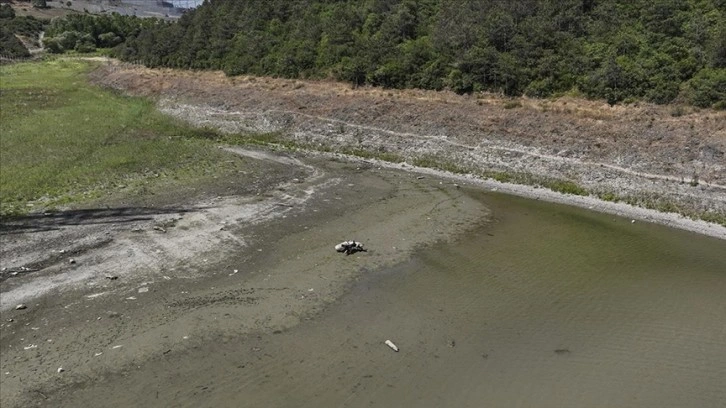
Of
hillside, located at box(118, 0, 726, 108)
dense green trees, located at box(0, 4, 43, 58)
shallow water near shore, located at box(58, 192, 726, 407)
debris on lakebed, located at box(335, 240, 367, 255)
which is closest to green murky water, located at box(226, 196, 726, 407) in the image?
shallow water near shore, located at box(58, 192, 726, 407)

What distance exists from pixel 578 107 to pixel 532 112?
278 cm

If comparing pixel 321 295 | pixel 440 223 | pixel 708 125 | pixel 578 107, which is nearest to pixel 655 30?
pixel 578 107

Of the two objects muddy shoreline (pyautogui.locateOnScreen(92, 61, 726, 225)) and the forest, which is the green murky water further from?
the forest

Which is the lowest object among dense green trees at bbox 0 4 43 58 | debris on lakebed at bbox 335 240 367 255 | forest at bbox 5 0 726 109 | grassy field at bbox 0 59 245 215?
dense green trees at bbox 0 4 43 58

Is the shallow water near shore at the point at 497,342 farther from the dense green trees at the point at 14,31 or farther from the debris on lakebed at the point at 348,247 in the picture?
the dense green trees at the point at 14,31

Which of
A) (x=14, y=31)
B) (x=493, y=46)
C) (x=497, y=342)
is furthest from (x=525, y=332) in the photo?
(x=14, y=31)

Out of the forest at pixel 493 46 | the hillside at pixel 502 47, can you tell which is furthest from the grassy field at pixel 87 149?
the hillside at pixel 502 47

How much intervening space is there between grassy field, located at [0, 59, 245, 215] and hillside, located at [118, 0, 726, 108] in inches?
550

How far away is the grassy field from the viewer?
25.3m

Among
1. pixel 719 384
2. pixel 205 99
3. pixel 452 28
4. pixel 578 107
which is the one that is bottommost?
pixel 205 99

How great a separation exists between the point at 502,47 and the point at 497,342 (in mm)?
31553

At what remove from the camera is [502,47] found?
134 feet

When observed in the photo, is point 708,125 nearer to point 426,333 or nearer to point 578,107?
point 578,107

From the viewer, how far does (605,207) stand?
25078mm
